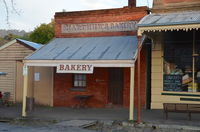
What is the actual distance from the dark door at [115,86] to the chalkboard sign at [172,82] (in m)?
2.44

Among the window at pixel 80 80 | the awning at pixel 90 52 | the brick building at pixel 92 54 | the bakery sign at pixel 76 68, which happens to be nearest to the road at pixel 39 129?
the bakery sign at pixel 76 68

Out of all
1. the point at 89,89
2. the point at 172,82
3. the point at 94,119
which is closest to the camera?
the point at 94,119

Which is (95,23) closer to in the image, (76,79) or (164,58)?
(76,79)

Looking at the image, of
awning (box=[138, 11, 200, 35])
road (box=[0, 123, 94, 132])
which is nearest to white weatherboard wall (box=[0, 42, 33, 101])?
road (box=[0, 123, 94, 132])

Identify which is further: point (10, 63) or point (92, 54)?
point (10, 63)

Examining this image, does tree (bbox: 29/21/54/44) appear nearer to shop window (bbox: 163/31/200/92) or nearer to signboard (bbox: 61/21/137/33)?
signboard (bbox: 61/21/137/33)

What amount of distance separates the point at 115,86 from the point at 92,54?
2992 millimetres

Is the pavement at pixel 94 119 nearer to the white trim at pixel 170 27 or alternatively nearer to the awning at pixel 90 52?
the awning at pixel 90 52

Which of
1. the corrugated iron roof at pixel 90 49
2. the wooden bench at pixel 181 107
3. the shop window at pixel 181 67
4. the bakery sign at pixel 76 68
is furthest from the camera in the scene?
the shop window at pixel 181 67

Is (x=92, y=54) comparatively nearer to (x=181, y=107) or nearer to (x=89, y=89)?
(x=89, y=89)

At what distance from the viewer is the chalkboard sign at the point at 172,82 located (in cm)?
1409

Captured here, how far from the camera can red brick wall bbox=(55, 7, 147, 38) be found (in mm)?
15547

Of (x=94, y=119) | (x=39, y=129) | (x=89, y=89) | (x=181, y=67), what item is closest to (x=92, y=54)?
(x=94, y=119)

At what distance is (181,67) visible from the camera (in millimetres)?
14055
